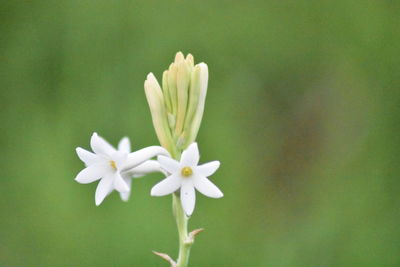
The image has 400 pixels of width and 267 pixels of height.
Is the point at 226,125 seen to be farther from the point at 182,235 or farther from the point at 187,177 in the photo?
the point at 187,177

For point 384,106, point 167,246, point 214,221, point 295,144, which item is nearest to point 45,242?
point 167,246

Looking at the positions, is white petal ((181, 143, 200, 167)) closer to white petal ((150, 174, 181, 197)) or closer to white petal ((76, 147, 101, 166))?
white petal ((150, 174, 181, 197))

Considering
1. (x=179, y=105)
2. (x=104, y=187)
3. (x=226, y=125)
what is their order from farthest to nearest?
(x=226, y=125)
(x=179, y=105)
(x=104, y=187)

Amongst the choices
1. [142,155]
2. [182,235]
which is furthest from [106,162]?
[182,235]

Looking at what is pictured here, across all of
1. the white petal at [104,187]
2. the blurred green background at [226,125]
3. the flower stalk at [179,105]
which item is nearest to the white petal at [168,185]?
the flower stalk at [179,105]

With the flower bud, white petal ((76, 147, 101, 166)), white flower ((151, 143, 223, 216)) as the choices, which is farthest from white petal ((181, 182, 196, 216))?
white petal ((76, 147, 101, 166))

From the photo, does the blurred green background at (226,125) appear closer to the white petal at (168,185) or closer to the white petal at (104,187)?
the white petal at (104,187)

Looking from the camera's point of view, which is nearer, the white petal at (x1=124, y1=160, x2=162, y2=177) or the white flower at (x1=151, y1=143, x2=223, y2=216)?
the white flower at (x1=151, y1=143, x2=223, y2=216)
